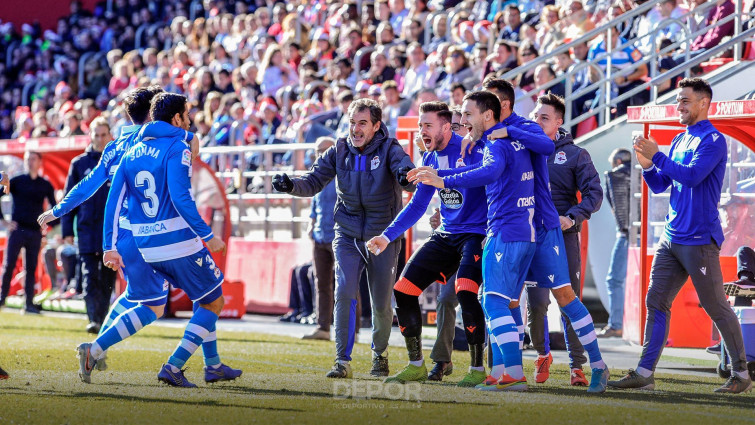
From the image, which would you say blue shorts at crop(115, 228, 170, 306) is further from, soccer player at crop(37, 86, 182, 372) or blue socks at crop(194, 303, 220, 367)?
blue socks at crop(194, 303, 220, 367)

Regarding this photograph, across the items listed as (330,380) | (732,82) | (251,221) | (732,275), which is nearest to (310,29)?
(251,221)

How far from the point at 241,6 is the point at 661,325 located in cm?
2015

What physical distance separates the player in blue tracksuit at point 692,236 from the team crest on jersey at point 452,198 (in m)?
1.27

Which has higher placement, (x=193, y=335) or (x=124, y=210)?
(x=124, y=210)

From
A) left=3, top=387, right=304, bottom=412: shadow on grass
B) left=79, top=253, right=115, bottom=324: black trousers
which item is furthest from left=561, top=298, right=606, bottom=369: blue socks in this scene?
left=79, top=253, right=115, bottom=324: black trousers

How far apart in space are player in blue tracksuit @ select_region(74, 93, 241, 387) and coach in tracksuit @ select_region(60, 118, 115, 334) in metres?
5.29

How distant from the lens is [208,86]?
23922 millimetres

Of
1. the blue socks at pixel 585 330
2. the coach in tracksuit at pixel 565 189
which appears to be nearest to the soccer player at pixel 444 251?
the blue socks at pixel 585 330

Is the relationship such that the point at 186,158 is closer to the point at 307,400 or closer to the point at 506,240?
the point at 307,400

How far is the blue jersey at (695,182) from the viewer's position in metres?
8.27

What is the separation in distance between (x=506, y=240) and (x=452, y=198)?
86 cm

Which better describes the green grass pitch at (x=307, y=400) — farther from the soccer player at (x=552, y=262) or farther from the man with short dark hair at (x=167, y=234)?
the man with short dark hair at (x=167, y=234)

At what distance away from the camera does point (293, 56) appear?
2278 cm

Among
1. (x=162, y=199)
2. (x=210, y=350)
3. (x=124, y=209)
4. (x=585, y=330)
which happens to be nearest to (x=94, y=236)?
(x=124, y=209)
